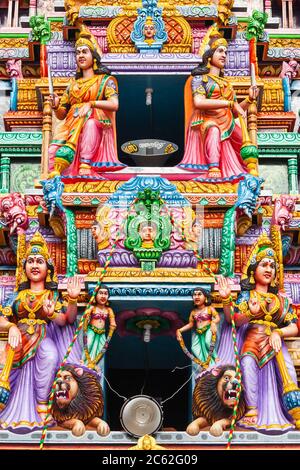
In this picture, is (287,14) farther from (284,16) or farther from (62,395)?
(62,395)

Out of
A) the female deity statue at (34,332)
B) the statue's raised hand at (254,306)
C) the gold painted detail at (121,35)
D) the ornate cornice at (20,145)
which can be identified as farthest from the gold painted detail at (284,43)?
the female deity statue at (34,332)

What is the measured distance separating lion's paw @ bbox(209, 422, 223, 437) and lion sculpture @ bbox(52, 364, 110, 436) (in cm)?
145

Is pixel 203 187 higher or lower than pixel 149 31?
lower

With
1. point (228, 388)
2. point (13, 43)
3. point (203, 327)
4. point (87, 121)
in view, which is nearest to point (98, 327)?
point (203, 327)

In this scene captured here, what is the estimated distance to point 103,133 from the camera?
83.7ft

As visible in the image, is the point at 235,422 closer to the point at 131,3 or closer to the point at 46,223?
the point at 46,223

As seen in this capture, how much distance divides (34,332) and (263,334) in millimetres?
3279

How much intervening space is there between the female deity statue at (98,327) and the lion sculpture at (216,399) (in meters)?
1.47

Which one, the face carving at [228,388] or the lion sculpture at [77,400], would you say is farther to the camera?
the face carving at [228,388]

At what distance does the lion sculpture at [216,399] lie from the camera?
22.7 meters

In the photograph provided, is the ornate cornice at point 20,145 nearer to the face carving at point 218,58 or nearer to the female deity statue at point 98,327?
the face carving at point 218,58

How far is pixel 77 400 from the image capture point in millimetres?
22875

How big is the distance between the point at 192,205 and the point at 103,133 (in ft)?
7.25
